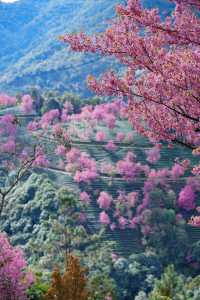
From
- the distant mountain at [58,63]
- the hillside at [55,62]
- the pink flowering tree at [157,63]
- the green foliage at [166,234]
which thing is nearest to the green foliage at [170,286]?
the green foliage at [166,234]

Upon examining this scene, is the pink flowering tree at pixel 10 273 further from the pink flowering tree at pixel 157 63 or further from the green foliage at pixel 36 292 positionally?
the pink flowering tree at pixel 157 63

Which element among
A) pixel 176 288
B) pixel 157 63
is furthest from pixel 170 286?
pixel 157 63

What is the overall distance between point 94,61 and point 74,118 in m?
94.4

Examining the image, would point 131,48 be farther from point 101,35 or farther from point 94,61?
point 94,61

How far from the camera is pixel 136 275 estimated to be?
100ft

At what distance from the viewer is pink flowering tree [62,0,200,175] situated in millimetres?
5727

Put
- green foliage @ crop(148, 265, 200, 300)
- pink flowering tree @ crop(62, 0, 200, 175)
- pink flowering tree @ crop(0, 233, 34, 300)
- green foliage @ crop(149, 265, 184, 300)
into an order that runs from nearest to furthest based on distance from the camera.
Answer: pink flowering tree @ crop(62, 0, 200, 175), pink flowering tree @ crop(0, 233, 34, 300), green foliage @ crop(148, 265, 200, 300), green foliage @ crop(149, 265, 184, 300)

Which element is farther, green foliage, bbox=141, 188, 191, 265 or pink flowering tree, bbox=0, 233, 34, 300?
green foliage, bbox=141, 188, 191, 265

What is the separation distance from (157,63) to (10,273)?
4836 millimetres

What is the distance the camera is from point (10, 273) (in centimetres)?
905

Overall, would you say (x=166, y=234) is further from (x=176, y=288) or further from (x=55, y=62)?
(x=55, y=62)

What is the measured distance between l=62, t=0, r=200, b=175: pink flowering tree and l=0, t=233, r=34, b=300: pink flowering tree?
3.71 meters

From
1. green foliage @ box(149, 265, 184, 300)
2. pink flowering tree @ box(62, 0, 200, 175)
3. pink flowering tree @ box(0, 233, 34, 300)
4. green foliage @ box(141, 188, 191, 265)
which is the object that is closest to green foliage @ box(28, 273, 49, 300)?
pink flowering tree @ box(0, 233, 34, 300)

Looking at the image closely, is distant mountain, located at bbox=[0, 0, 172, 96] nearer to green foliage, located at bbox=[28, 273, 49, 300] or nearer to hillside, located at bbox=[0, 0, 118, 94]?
hillside, located at bbox=[0, 0, 118, 94]
